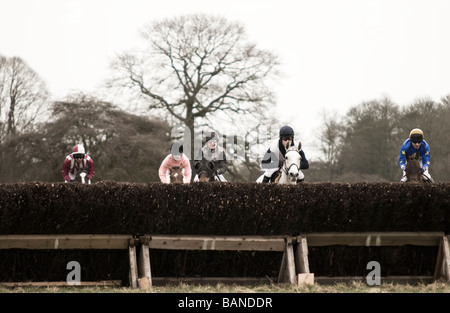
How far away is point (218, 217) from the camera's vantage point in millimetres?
8523

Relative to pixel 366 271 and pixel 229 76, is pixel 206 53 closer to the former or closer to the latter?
pixel 229 76

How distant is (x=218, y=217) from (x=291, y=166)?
1979mm

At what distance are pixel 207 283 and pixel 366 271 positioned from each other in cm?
209

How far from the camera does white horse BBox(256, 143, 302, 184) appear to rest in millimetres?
9984

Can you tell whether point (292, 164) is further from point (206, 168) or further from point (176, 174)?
point (176, 174)

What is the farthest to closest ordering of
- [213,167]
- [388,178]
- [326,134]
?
[326,134] < [388,178] < [213,167]

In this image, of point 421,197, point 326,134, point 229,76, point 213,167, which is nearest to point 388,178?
point 326,134

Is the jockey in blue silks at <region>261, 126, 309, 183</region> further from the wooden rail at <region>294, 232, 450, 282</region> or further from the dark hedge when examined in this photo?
the wooden rail at <region>294, 232, 450, 282</region>

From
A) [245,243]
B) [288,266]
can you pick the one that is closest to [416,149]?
[288,266]

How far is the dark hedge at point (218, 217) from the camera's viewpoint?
26.7 feet

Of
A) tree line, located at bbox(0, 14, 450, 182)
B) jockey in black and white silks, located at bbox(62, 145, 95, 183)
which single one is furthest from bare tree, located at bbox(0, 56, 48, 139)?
jockey in black and white silks, located at bbox(62, 145, 95, 183)

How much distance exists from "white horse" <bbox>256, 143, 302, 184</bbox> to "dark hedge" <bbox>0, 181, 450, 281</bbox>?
1.19 m

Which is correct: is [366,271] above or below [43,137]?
below

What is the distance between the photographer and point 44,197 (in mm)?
8078
